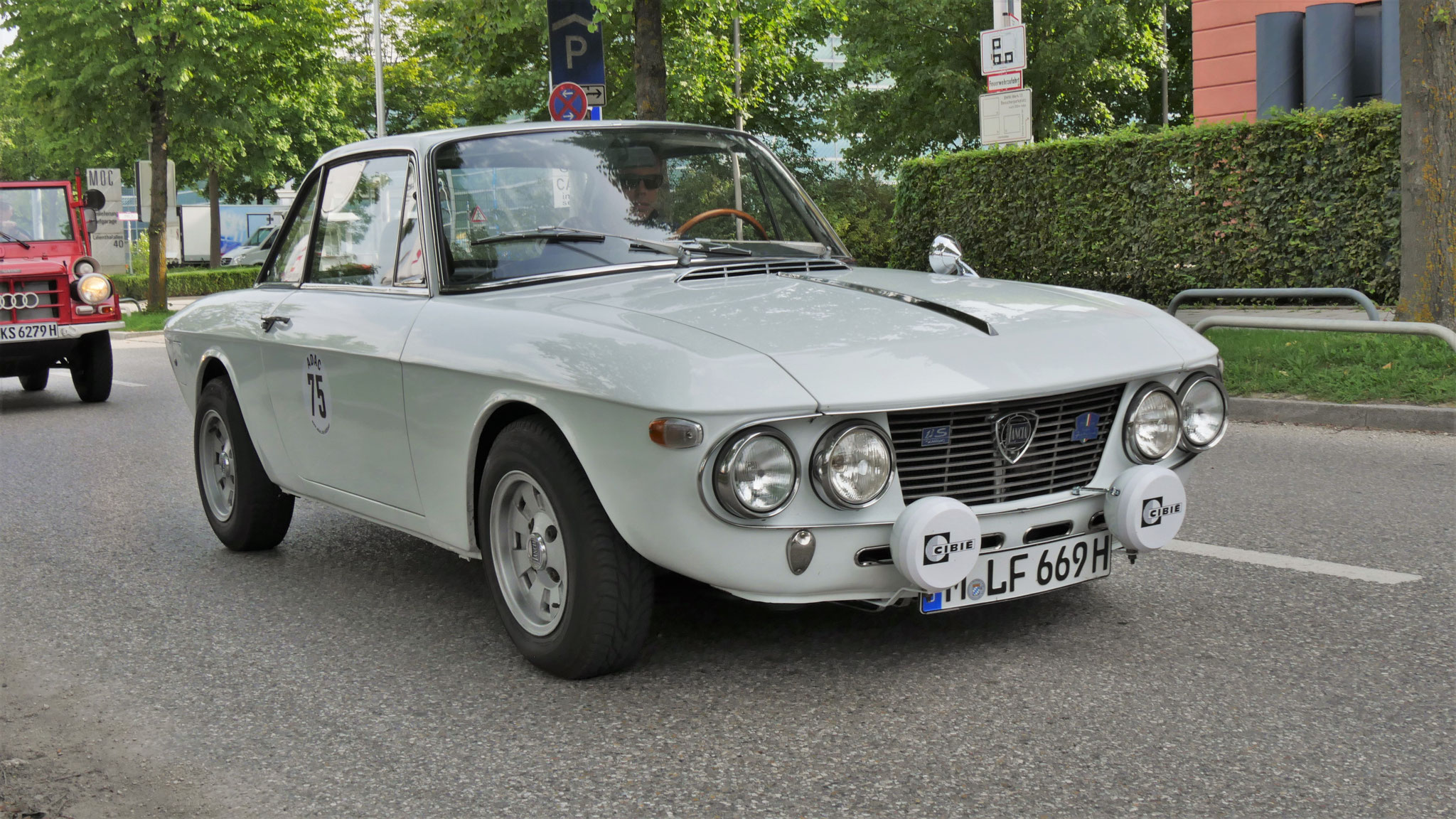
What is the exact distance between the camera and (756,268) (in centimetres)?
468

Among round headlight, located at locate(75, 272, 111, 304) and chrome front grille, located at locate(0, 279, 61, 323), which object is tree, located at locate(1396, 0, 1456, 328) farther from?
chrome front grille, located at locate(0, 279, 61, 323)

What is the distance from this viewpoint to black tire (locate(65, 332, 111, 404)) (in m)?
12.7

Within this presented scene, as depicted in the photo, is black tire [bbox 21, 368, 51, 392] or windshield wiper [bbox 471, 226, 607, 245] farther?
black tire [bbox 21, 368, 51, 392]

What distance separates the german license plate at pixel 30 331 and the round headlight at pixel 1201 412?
11.0 m

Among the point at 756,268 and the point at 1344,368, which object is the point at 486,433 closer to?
the point at 756,268

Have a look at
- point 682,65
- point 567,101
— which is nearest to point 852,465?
point 567,101

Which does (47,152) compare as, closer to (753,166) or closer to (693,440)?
(753,166)

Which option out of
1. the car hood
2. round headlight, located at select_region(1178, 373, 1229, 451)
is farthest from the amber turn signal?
round headlight, located at select_region(1178, 373, 1229, 451)

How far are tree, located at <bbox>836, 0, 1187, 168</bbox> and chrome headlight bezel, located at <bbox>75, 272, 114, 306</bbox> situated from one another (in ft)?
79.5

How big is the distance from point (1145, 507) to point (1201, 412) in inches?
17.7

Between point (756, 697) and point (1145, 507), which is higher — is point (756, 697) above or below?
below

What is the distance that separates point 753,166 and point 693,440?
219 centimetres

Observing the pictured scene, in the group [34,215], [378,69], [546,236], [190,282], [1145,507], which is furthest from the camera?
[378,69]

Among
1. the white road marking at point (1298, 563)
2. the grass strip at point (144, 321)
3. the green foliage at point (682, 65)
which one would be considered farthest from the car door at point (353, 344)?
the grass strip at point (144, 321)
